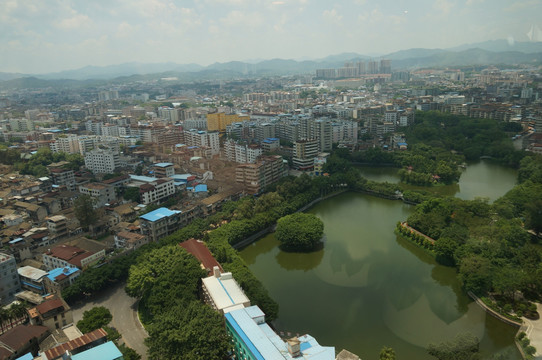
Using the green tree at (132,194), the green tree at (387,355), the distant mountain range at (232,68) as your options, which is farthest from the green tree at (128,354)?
the distant mountain range at (232,68)

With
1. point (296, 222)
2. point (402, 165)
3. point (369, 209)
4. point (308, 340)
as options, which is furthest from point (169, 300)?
point (402, 165)

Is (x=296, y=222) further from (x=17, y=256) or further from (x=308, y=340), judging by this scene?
(x=17, y=256)

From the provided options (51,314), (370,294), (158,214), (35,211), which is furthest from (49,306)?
(35,211)

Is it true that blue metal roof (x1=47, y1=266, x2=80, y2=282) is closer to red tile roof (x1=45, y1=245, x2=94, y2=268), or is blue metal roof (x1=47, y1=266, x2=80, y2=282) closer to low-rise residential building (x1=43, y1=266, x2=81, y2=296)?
low-rise residential building (x1=43, y1=266, x2=81, y2=296)

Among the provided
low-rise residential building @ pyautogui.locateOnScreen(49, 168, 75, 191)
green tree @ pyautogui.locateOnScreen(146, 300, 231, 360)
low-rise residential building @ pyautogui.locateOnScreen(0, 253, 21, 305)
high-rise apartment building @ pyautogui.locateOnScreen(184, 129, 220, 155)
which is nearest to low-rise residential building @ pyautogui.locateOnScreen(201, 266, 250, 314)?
green tree @ pyautogui.locateOnScreen(146, 300, 231, 360)

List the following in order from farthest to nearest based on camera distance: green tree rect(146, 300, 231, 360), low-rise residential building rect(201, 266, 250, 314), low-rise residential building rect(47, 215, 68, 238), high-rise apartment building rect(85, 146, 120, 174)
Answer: high-rise apartment building rect(85, 146, 120, 174) < low-rise residential building rect(47, 215, 68, 238) < low-rise residential building rect(201, 266, 250, 314) < green tree rect(146, 300, 231, 360)

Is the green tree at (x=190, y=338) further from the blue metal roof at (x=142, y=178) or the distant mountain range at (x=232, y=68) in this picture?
the distant mountain range at (x=232, y=68)
